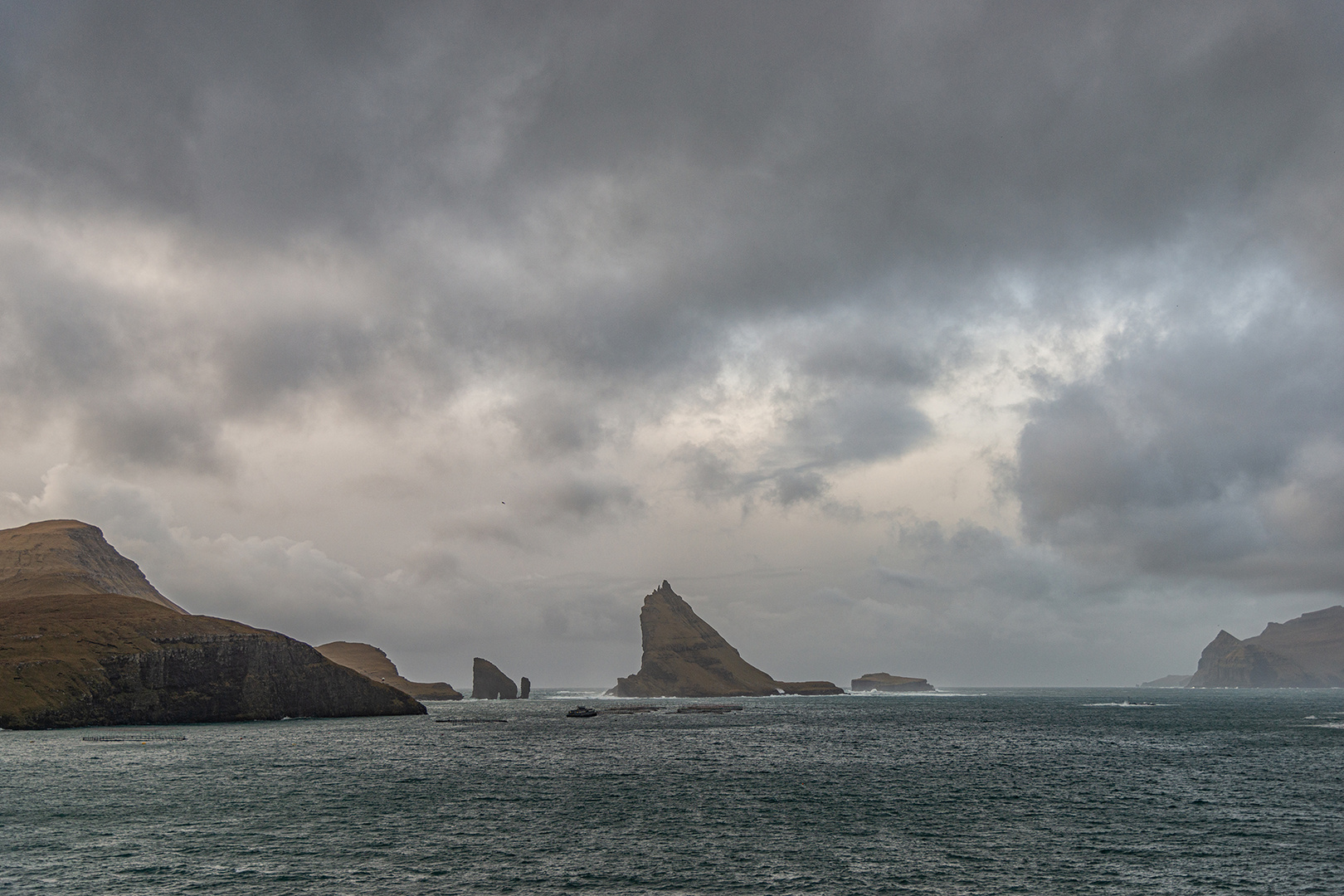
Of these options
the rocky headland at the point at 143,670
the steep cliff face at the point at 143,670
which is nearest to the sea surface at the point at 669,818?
the rocky headland at the point at 143,670

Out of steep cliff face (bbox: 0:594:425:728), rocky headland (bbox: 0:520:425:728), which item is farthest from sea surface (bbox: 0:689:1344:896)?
steep cliff face (bbox: 0:594:425:728)

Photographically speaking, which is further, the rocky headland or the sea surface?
the rocky headland

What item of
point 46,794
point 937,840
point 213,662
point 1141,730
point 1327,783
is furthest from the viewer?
point 213,662

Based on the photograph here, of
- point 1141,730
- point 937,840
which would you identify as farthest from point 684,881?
point 1141,730

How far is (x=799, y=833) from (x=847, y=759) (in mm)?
50049

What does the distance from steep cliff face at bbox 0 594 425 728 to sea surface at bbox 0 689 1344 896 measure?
130 feet

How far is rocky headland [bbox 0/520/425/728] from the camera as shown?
153250 mm

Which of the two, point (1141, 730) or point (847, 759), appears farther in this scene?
Result: point (1141, 730)

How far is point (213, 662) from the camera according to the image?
583 feet

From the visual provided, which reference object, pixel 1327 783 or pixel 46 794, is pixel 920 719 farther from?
pixel 46 794

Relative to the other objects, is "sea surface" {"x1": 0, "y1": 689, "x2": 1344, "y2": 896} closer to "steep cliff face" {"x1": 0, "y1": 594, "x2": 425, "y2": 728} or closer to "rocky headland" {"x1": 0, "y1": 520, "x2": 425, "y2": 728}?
"rocky headland" {"x1": 0, "y1": 520, "x2": 425, "y2": 728}

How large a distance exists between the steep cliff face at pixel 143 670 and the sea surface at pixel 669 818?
39536mm

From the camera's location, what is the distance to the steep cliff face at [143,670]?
153 m

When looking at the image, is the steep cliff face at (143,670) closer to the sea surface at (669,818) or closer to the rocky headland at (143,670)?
the rocky headland at (143,670)
